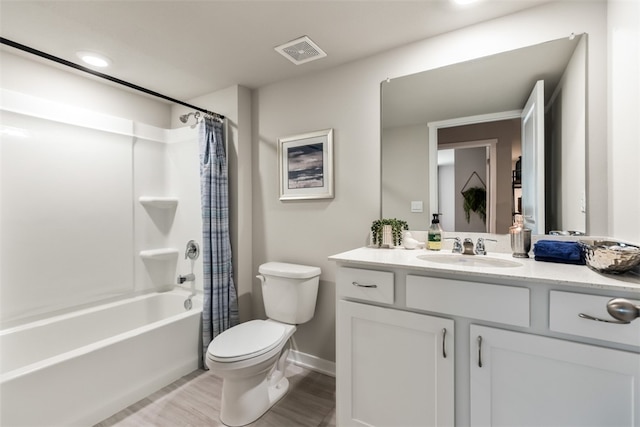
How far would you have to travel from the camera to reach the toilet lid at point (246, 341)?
1525 mm

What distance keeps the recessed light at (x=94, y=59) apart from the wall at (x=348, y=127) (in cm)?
107

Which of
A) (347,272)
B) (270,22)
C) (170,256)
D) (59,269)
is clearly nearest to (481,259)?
(347,272)

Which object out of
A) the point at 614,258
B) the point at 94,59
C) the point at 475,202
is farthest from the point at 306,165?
the point at 614,258

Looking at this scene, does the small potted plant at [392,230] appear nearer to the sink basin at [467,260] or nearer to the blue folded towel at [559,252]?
the sink basin at [467,260]

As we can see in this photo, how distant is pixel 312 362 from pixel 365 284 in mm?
1179

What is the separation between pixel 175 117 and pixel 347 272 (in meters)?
2.51

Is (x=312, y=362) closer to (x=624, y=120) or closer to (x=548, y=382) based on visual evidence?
(x=548, y=382)

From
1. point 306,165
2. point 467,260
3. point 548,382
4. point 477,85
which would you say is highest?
point 477,85

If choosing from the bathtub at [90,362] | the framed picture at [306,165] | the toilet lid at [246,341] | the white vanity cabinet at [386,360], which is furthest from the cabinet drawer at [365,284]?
the bathtub at [90,362]

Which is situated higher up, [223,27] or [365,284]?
[223,27]

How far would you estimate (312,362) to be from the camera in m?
2.18

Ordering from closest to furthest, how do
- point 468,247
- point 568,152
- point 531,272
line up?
point 531,272
point 568,152
point 468,247

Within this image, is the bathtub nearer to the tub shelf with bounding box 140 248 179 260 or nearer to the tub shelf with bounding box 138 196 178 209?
the tub shelf with bounding box 140 248 179 260

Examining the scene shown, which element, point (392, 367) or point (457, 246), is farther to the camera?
point (457, 246)
